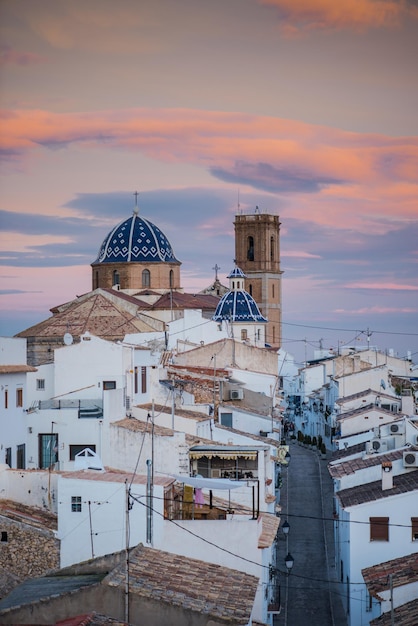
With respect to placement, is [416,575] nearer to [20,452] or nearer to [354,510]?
[354,510]

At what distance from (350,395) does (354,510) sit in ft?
65.5

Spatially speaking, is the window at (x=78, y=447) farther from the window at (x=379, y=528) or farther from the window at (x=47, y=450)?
the window at (x=379, y=528)

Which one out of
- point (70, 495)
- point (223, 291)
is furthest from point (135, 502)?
point (223, 291)

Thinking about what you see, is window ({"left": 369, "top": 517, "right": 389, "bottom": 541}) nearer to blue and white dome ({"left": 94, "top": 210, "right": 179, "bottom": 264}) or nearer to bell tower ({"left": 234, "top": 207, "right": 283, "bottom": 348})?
blue and white dome ({"left": 94, "top": 210, "right": 179, "bottom": 264})

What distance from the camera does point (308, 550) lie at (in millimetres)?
30469

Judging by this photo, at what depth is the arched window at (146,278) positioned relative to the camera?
68.6 meters

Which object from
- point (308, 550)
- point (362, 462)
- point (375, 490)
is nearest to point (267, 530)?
point (375, 490)

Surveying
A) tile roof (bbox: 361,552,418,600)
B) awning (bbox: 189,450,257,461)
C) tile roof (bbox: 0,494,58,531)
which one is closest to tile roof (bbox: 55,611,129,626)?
tile roof (bbox: 0,494,58,531)

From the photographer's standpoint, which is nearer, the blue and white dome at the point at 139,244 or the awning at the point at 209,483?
the awning at the point at 209,483

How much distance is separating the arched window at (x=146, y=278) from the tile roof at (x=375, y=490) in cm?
4225

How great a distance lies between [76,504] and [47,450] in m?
6.38

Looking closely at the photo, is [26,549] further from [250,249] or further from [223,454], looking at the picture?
[250,249]

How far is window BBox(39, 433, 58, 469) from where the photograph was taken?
1062 inches

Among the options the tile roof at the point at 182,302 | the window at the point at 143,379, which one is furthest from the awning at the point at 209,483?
the tile roof at the point at 182,302
